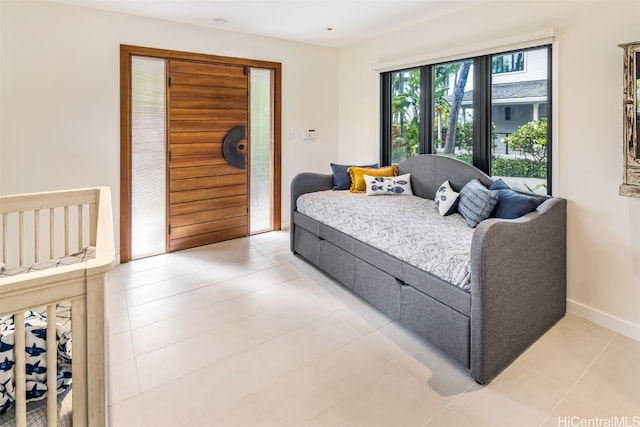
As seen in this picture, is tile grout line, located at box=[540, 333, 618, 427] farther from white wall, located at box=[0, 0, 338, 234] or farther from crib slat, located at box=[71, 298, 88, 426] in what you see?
white wall, located at box=[0, 0, 338, 234]

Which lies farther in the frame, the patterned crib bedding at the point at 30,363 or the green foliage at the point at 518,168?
the green foliage at the point at 518,168

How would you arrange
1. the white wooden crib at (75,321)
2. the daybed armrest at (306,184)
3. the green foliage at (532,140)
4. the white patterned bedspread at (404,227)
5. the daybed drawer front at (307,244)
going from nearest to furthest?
the white wooden crib at (75,321) < the white patterned bedspread at (404,227) < the green foliage at (532,140) < the daybed drawer front at (307,244) < the daybed armrest at (306,184)

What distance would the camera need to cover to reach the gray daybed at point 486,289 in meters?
1.85

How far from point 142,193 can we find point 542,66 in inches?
149

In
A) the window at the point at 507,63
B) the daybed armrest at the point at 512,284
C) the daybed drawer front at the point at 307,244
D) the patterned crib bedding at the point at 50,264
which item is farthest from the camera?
the daybed drawer front at the point at 307,244

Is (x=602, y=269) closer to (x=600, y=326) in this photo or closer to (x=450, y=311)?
(x=600, y=326)

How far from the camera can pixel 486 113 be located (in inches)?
124

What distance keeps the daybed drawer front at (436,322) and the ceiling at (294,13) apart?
8.32 ft

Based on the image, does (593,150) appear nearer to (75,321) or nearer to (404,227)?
(404,227)

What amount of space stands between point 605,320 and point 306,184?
2.72 metres

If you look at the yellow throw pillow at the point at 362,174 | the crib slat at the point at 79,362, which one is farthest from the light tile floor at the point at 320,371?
the yellow throw pillow at the point at 362,174

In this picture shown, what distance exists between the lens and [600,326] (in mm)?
2408

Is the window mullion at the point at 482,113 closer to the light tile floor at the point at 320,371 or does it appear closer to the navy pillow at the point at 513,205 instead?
the navy pillow at the point at 513,205


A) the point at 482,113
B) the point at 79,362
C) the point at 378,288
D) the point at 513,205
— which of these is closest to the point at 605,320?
the point at 513,205
